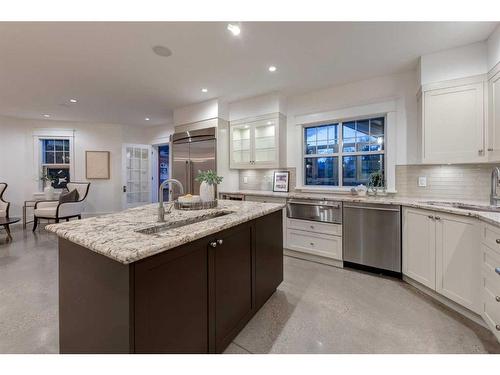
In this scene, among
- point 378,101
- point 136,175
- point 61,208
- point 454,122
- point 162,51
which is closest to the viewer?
point 454,122

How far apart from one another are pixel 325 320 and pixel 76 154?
23.3 ft

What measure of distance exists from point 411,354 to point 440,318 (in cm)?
68

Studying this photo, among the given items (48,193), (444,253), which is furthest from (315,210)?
(48,193)

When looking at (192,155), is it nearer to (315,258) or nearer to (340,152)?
(340,152)

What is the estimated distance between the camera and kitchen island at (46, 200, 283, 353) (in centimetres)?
101

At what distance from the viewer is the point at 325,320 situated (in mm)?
1914

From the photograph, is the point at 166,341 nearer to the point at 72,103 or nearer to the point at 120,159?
the point at 72,103

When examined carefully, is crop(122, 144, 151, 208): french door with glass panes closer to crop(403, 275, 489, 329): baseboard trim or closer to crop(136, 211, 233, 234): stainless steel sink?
crop(136, 211, 233, 234): stainless steel sink

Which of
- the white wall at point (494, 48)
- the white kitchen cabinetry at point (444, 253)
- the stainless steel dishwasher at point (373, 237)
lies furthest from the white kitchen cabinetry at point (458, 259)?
the white wall at point (494, 48)

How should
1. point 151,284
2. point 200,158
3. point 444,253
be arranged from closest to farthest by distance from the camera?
1. point 151,284
2. point 444,253
3. point 200,158

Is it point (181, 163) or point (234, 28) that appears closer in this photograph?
point (234, 28)

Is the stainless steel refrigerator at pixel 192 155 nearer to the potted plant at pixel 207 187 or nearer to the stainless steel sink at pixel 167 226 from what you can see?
the potted plant at pixel 207 187

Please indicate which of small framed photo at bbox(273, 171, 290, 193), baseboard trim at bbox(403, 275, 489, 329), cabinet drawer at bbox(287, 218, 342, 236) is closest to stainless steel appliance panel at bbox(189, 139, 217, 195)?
small framed photo at bbox(273, 171, 290, 193)
